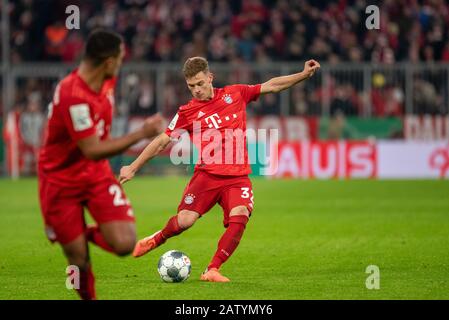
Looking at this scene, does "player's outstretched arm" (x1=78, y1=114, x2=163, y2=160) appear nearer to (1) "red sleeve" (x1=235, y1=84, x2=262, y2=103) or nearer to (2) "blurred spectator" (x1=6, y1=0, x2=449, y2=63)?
(1) "red sleeve" (x1=235, y1=84, x2=262, y2=103)

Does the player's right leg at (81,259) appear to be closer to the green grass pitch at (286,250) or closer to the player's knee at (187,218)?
the green grass pitch at (286,250)

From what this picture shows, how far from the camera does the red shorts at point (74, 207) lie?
26.9ft

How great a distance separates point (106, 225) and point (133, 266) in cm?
367

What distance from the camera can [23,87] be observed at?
29.3 m

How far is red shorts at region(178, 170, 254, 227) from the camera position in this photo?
1083 centimetres

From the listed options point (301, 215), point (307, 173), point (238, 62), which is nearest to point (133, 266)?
point (301, 215)

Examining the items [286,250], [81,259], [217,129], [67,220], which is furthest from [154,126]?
[286,250]

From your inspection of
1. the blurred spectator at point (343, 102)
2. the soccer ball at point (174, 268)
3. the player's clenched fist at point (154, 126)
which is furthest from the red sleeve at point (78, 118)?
the blurred spectator at point (343, 102)

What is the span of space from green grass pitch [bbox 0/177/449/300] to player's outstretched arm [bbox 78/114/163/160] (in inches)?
78.0

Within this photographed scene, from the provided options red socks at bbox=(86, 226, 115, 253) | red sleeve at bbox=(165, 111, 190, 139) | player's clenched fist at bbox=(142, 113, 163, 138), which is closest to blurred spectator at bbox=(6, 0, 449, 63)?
red sleeve at bbox=(165, 111, 190, 139)

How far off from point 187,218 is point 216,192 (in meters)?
0.42

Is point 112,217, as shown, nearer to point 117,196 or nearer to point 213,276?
point 117,196

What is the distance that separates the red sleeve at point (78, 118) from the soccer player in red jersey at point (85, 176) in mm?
16

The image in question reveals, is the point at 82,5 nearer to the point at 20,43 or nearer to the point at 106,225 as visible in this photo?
the point at 20,43
